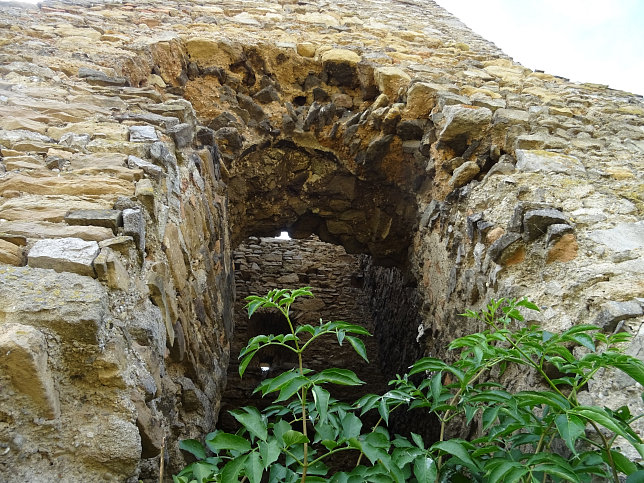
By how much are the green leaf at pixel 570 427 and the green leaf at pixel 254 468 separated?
574 millimetres

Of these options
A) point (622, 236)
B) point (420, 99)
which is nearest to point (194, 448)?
point (622, 236)

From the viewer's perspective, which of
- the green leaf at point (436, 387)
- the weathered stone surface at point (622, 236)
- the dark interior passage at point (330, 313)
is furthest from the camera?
the dark interior passage at point (330, 313)

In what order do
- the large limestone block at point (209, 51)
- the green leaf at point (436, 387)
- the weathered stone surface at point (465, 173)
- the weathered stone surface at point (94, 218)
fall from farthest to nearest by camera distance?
1. the large limestone block at point (209, 51)
2. the weathered stone surface at point (465, 173)
3. the weathered stone surface at point (94, 218)
4. the green leaf at point (436, 387)

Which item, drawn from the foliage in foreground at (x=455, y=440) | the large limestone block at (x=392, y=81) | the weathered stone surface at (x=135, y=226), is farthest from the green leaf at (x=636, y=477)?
the large limestone block at (x=392, y=81)

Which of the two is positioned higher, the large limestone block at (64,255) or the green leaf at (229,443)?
the large limestone block at (64,255)

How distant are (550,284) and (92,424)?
1.57 metres

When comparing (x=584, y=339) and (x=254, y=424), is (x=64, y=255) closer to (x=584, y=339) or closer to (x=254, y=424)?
(x=254, y=424)

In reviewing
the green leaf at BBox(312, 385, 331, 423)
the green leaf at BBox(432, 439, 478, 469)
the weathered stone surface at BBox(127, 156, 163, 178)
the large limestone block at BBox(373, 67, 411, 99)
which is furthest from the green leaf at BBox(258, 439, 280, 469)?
the large limestone block at BBox(373, 67, 411, 99)

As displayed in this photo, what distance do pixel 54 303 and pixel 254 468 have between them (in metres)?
0.62

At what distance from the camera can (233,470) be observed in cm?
104

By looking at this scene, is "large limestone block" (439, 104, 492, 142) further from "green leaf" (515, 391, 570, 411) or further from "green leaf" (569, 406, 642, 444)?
"green leaf" (569, 406, 642, 444)

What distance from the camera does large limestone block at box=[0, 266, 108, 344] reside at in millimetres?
1204

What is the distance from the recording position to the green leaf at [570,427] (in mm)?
969

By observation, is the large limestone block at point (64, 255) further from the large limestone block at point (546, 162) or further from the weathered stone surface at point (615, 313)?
the large limestone block at point (546, 162)
